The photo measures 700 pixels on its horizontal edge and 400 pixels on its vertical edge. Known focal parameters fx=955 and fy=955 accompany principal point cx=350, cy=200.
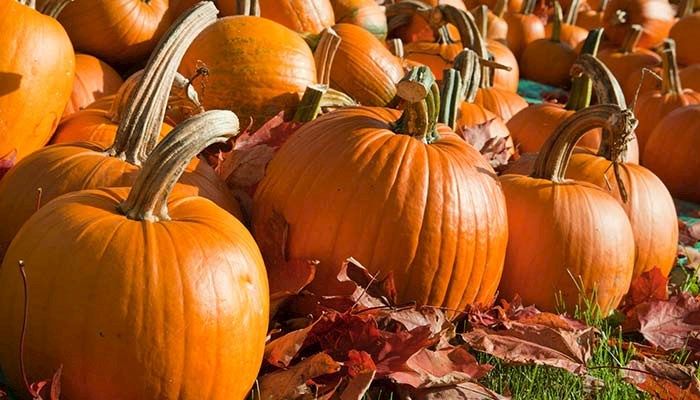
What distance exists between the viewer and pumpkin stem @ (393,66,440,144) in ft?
7.77

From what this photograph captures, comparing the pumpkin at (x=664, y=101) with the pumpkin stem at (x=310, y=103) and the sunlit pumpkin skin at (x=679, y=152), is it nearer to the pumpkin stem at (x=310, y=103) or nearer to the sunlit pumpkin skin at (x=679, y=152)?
the sunlit pumpkin skin at (x=679, y=152)

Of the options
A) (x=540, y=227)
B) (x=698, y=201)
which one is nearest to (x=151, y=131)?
(x=540, y=227)

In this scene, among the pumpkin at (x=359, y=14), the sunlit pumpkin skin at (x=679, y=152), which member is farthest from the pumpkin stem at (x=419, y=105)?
the sunlit pumpkin skin at (x=679, y=152)

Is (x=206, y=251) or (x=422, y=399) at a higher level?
(x=206, y=251)

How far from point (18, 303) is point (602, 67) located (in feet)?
8.47

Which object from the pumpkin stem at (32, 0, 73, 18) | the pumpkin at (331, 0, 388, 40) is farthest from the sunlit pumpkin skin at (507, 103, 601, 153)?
the pumpkin stem at (32, 0, 73, 18)

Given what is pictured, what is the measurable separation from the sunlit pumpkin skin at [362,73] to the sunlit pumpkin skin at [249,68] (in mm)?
441

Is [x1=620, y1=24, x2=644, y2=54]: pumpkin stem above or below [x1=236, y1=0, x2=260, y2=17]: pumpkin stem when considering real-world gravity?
below

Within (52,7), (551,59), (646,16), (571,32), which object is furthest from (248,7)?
(646,16)

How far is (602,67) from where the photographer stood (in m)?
3.71

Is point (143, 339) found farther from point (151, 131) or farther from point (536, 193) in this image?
point (536, 193)

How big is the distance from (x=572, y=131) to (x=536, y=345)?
779mm

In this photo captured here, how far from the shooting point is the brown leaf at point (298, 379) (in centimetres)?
203

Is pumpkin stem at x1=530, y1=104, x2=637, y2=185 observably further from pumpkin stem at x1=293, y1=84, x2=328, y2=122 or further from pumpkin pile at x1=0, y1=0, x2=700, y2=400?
pumpkin stem at x1=293, y1=84, x2=328, y2=122
